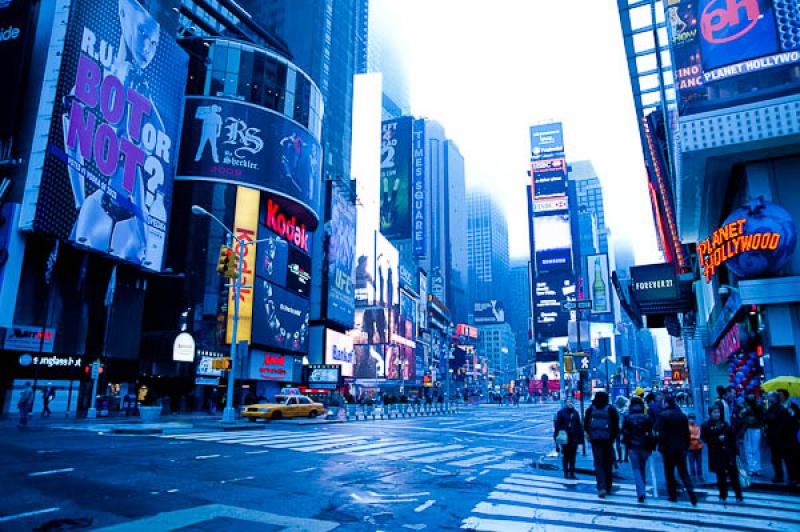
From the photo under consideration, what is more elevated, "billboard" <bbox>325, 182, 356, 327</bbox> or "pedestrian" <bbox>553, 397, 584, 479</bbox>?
"billboard" <bbox>325, 182, 356, 327</bbox>

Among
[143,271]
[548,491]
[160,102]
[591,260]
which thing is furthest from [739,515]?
[591,260]

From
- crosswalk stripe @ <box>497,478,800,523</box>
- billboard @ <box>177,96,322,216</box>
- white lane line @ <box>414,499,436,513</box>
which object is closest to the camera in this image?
white lane line @ <box>414,499,436,513</box>

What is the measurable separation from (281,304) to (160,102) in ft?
75.6

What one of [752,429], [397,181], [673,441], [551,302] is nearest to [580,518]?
[673,441]

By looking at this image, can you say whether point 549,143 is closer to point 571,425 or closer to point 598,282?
point 598,282

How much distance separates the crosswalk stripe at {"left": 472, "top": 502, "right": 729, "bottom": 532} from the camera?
25.2ft

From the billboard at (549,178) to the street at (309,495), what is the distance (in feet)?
605

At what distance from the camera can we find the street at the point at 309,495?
7277 millimetres

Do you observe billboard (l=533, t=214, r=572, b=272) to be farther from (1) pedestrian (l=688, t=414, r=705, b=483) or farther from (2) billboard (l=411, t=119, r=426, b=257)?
(1) pedestrian (l=688, t=414, r=705, b=483)

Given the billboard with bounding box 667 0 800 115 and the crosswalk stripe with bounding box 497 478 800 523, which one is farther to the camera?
the billboard with bounding box 667 0 800 115

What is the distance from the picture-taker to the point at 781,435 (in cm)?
1150

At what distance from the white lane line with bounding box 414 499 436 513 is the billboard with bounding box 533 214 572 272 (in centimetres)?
18584

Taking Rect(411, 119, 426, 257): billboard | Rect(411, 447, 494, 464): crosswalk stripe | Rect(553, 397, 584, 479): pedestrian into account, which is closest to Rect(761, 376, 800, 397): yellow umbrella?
Rect(553, 397, 584, 479): pedestrian

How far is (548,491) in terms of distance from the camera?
1051 centimetres
